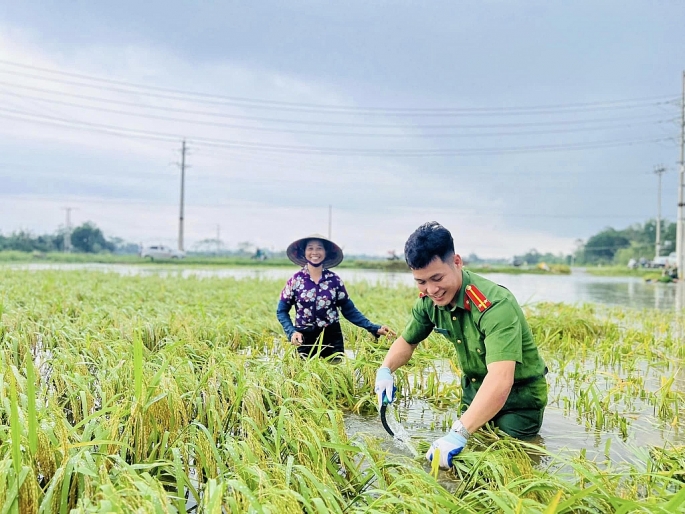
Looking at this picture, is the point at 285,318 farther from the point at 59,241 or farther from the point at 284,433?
the point at 59,241

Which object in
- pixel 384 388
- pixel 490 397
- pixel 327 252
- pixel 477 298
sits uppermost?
pixel 327 252

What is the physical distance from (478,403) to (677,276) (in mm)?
28967

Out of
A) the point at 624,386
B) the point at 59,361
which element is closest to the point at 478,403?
the point at 624,386

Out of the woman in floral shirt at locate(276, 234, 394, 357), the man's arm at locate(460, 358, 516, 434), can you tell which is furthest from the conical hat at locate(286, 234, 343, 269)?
the man's arm at locate(460, 358, 516, 434)

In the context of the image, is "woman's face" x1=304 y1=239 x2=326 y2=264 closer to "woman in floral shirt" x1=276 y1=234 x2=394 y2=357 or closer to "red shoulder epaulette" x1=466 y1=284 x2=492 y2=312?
"woman in floral shirt" x1=276 y1=234 x2=394 y2=357

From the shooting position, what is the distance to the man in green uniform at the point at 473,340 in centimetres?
247

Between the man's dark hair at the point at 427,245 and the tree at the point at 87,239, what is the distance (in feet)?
207

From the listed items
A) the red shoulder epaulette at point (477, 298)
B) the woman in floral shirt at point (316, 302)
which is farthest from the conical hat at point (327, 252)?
the red shoulder epaulette at point (477, 298)

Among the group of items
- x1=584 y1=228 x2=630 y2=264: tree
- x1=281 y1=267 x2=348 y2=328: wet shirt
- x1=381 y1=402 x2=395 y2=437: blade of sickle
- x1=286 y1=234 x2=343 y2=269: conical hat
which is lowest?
x1=381 y1=402 x2=395 y2=437: blade of sickle

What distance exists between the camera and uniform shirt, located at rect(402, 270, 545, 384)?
260 centimetres

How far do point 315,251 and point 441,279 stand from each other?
2189 mm

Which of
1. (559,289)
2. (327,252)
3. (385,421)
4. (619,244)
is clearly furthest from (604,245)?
(385,421)

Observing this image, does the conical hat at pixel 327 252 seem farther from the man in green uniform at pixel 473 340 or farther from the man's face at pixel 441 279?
the man's face at pixel 441 279

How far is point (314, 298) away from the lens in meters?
4.73
